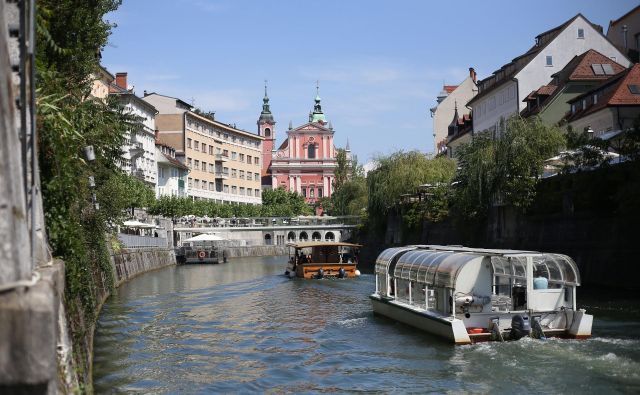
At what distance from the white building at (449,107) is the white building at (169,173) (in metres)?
30.9

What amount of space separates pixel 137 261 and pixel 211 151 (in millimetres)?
67395

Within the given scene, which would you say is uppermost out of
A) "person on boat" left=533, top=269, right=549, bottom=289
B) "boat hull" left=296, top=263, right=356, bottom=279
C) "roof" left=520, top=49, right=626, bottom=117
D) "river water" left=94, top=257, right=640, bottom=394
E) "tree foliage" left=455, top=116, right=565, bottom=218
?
"roof" left=520, top=49, right=626, bottom=117

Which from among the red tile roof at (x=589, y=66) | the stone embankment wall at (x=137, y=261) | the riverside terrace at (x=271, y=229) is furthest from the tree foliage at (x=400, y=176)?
the riverside terrace at (x=271, y=229)

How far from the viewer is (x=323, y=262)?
2188 inches

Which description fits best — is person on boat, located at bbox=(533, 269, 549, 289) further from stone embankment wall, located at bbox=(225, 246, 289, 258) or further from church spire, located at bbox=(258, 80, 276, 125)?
church spire, located at bbox=(258, 80, 276, 125)

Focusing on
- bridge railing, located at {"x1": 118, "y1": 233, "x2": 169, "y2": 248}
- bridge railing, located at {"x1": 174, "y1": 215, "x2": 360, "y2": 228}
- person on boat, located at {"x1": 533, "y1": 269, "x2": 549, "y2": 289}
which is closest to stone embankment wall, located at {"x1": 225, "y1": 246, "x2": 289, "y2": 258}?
bridge railing, located at {"x1": 174, "y1": 215, "x2": 360, "y2": 228}

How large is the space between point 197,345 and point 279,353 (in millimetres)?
2643

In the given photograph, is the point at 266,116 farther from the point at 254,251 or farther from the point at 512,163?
the point at 512,163

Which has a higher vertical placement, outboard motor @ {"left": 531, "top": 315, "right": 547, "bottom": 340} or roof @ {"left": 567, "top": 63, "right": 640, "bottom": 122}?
roof @ {"left": 567, "top": 63, "right": 640, "bottom": 122}

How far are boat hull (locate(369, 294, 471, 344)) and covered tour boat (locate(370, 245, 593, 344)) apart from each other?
0.08 feet

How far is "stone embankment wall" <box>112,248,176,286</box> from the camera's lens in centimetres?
4548

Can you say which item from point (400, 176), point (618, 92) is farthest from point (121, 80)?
point (618, 92)

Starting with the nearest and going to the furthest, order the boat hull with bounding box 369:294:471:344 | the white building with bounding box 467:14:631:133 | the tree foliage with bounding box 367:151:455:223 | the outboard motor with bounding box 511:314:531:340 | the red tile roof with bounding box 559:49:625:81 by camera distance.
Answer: the outboard motor with bounding box 511:314:531:340, the boat hull with bounding box 369:294:471:344, the red tile roof with bounding box 559:49:625:81, the tree foliage with bounding box 367:151:455:223, the white building with bounding box 467:14:631:133

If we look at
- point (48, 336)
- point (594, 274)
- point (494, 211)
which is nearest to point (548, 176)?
A: point (494, 211)
